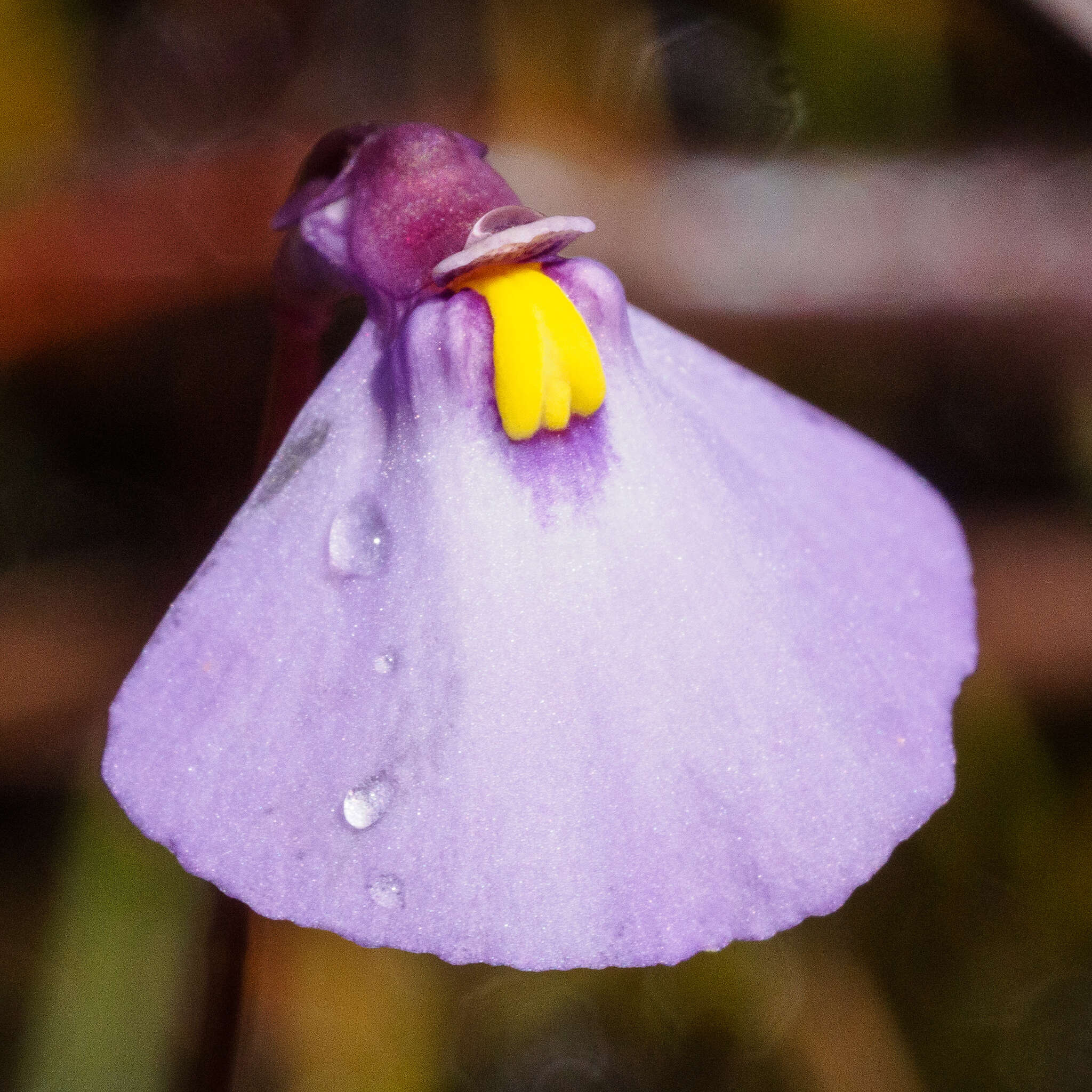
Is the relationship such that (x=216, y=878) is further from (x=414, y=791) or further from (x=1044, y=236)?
(x=1044, y=236)

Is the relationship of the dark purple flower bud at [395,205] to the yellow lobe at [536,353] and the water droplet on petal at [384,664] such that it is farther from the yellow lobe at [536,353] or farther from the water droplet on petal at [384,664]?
the water droplet on petal at [384,664]

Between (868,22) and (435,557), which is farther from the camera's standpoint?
(868,22)

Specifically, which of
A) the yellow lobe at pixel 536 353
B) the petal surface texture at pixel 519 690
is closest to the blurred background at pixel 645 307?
the petal surface texture at pixel 519 690

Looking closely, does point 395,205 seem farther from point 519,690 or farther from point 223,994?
point 223,994

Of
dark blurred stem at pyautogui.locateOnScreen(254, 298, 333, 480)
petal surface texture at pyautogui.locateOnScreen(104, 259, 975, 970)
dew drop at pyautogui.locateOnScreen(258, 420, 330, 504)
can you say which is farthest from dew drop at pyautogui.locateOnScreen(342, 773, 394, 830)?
dark blurred stem at pyautogui.locateOnScreen(254, 298, 333, 480)

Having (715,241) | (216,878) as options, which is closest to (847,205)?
(715,241)
